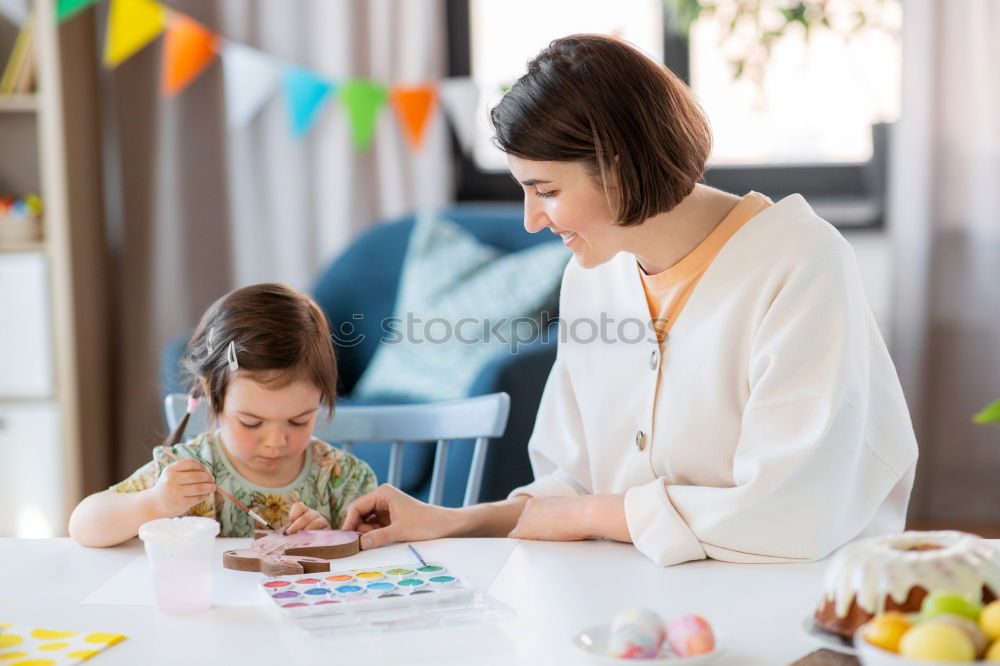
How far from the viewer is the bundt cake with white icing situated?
84 cm

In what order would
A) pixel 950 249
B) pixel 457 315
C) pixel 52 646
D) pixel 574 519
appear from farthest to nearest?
pixel 950 249, pixel 457 315, pixel 574 519, pixel 52 646

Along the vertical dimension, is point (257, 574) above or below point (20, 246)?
below

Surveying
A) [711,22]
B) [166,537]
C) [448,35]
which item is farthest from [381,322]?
[166,537]

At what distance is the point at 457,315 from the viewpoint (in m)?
3.00

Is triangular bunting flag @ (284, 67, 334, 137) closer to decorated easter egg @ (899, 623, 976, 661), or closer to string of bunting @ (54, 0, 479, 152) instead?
string of bunting @ (54, 0, 479, 152)

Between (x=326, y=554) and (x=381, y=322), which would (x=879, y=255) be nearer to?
(x=381, y=322)

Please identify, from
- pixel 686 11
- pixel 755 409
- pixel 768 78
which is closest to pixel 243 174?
pixel 686 11

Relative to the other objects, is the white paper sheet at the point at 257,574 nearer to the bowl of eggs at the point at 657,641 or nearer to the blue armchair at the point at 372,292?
the bowl of eggs at the point at 657,641

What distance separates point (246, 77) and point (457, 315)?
42.3 inches

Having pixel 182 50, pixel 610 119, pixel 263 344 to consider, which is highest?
pixel 182 50

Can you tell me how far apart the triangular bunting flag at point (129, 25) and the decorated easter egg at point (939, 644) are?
3157mm

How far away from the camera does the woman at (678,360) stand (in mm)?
1192

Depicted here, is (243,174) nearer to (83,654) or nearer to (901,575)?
(83,654)

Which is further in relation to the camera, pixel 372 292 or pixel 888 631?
pixel 372 292
